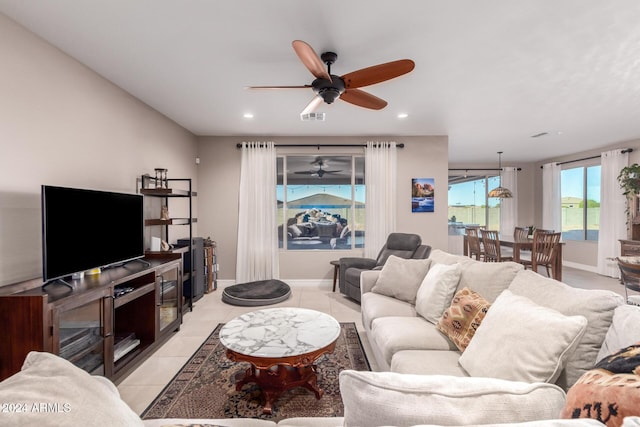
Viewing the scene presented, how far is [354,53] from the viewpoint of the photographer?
2.49 metres

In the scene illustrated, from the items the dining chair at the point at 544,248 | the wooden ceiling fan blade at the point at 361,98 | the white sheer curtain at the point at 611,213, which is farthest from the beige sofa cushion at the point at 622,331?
the white sheer curtain at the point at 611,213

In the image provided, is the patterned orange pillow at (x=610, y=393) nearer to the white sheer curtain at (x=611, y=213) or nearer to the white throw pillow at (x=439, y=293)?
the white throw pillow at (x=439, y=293)

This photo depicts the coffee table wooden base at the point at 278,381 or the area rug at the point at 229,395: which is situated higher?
the coffee table wooden base at the point at 278,381

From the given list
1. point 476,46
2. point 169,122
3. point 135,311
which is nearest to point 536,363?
point 476,46

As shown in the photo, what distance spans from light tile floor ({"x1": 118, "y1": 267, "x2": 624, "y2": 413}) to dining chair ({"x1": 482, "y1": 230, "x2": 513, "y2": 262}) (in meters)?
1.45

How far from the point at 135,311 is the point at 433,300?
266cm

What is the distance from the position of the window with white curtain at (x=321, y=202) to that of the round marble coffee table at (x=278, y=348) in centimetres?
297

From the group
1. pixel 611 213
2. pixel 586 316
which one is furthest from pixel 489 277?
pixel 611 213

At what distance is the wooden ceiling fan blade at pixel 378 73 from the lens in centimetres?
→ 206

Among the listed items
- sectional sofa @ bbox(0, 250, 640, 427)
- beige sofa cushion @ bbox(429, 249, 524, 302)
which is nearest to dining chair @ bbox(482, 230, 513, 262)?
sectional sofa @ bbox(0, 250, 640, 427)

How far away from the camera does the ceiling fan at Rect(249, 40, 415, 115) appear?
79.0 inches

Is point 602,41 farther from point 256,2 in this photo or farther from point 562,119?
point 256,2

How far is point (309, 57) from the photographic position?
1.96 m

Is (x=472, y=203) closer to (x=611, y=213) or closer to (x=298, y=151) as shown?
(x=611, y=213)
